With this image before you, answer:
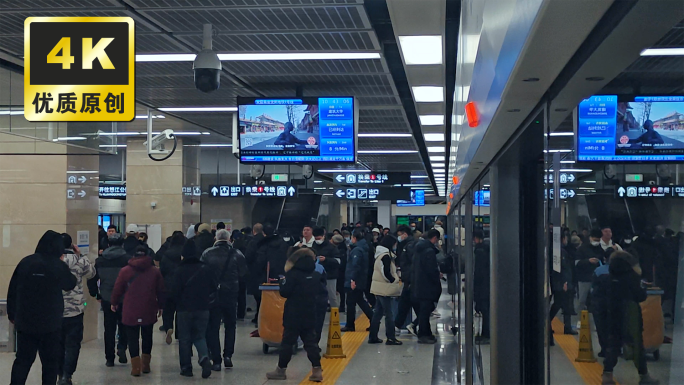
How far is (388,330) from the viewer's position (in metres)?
11.5

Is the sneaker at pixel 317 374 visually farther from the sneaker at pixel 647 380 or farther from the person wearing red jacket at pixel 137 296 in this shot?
the sneaker at pixel 647 380

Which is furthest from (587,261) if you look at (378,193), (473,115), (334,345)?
(378,193)

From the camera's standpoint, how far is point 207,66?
698cm

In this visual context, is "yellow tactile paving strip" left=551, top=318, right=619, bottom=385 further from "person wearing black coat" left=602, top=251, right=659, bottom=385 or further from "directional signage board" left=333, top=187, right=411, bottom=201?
"directional signage board" left=333, top=187, right=411, bottom=201

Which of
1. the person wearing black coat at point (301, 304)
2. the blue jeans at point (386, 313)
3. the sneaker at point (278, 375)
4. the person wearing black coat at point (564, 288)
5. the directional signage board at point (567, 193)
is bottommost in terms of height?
the sneaker at point (278, 375)

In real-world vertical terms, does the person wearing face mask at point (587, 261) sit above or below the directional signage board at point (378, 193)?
below

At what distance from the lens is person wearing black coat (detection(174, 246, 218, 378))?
28.8 ft

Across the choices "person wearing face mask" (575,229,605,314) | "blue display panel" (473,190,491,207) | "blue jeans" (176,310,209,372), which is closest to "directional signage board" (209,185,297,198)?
"blue jeans" (176,310,209,372)

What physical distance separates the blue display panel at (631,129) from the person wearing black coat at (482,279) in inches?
82.6

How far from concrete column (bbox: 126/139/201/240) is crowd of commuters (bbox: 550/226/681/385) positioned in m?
15.8

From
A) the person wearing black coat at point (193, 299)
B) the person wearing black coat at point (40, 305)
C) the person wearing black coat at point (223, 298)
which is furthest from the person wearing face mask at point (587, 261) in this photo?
the person wearing black coat at point (223, 298)

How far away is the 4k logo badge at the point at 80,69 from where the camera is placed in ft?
18.7

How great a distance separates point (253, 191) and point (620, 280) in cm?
1987

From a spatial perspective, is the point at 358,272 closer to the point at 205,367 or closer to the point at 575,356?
the point at 205,367
